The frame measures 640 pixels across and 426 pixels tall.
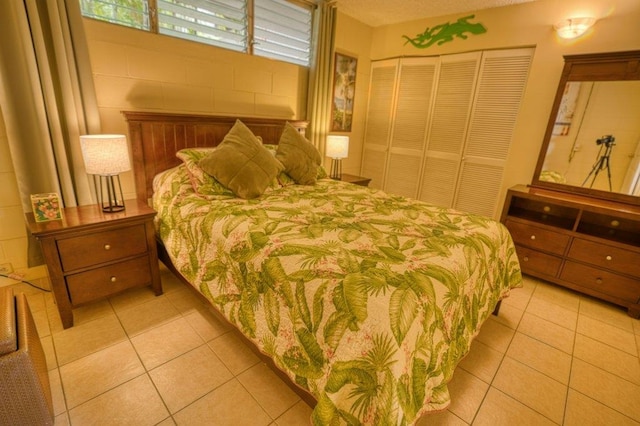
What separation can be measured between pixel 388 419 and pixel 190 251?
4.45 feet

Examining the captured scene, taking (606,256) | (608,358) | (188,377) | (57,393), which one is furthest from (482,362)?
(57,393)

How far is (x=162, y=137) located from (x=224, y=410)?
74.8 inches

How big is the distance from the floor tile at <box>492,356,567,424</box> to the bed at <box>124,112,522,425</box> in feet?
1.17

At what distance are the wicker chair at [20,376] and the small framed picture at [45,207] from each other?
627 mm

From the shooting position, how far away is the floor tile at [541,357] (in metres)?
1.68

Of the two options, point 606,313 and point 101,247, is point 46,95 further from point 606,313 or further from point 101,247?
point 606,313

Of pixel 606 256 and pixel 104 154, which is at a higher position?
pixel 104 154

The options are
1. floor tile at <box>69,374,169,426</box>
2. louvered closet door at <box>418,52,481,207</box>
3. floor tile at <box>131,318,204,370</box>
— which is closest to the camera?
floor tile at <box>69,374,169,426</box>

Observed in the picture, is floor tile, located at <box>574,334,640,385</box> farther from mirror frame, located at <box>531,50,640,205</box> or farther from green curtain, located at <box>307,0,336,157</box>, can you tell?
green curtain, located at <box>307,0,336,157</box>

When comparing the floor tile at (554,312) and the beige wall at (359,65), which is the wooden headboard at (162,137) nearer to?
the beige wall at (359,65)

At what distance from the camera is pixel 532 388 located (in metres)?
1.56

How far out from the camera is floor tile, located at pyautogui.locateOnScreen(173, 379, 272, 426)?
1295mm

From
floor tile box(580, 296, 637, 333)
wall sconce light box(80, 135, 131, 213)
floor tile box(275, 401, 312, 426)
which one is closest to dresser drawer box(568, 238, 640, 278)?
floor tile box(580, 296, 637, 333)

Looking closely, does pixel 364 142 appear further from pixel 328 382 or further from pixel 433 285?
pixel 328 382
